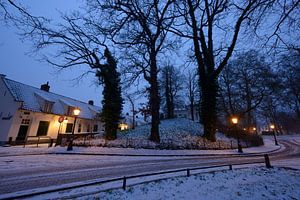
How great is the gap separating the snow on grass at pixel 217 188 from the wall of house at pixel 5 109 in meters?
22.0

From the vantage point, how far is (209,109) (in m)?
20.0

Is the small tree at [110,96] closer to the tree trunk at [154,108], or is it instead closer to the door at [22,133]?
the tree trunk at [154,108]

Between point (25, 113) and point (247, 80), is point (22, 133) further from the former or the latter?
point (247, 80)

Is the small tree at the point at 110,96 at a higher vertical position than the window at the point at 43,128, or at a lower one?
higher

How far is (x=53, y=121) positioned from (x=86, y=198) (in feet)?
85.1

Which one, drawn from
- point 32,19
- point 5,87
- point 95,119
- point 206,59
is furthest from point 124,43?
point 95,119

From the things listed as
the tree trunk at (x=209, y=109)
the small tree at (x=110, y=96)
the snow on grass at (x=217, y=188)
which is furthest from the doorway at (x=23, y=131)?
the tree trunk at (x=209, y=109)

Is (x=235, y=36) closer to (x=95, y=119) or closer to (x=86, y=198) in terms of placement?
(x=86, y=198)

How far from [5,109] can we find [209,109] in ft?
80.9

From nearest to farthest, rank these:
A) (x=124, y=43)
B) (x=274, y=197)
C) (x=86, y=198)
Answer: (x=86, y=198), (x=274, y=197), (x=124, y=43)

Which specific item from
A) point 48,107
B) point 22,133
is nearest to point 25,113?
point 22,133

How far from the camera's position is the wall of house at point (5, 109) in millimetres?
20844

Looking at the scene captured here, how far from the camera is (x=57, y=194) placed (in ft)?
17.4

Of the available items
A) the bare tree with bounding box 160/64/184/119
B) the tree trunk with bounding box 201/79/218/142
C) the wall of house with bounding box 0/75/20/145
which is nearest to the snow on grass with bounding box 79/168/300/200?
the tree trunk with bounding box 201/79/218/142
